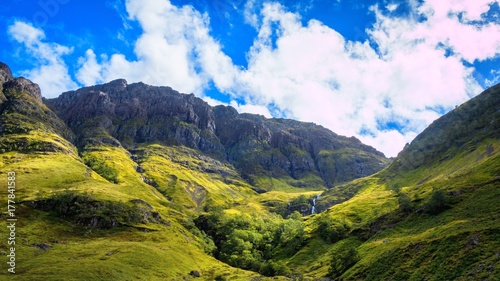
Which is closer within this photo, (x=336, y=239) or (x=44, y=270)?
(x=44, y=270)

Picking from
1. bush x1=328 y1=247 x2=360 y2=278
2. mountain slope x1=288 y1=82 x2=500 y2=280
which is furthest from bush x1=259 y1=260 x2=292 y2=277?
bush x1=328 y1=247 x2=360 y2=278

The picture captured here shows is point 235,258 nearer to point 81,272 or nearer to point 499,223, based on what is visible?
point 81,272

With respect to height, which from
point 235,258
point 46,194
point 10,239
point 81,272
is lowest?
point 235,258

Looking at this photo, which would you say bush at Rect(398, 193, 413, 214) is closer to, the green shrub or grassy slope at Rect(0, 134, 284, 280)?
the green shrub

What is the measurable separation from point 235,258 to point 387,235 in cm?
8018

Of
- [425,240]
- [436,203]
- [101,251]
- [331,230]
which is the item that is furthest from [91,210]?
[436,203]

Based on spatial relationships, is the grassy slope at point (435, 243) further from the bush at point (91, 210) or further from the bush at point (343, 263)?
the bush at point (91, 210)

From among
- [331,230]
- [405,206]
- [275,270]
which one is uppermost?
[405,206]

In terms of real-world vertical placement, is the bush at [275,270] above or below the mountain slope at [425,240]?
below

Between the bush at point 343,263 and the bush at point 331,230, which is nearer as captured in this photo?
the bush at point 343,263

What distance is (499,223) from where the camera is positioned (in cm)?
7262

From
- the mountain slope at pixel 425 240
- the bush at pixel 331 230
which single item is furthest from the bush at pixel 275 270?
the bush at pixel 331 230

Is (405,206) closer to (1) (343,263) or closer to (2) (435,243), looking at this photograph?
(1) (343,263)

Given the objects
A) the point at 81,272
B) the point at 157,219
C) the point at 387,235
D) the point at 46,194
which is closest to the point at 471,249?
the point at 387,235
